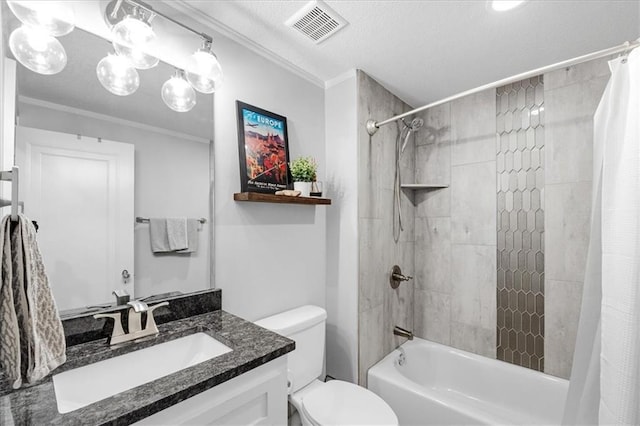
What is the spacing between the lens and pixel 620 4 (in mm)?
1290

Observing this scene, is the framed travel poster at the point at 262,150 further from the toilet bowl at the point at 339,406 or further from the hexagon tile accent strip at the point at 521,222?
the hexagon tile accent strip at the point at 521,222

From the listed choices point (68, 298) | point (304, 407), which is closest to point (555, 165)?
point (304, 407)

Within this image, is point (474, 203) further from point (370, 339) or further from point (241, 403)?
point (241, 403)

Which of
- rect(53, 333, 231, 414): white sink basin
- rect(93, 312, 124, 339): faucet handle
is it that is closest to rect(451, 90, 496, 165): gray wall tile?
rect(53, 333, 231, 414): white sink basin

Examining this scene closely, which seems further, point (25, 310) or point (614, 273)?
point (614, 273)

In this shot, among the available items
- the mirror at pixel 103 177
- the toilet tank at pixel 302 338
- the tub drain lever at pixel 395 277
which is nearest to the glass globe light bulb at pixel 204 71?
the mirror at pixel 103 177

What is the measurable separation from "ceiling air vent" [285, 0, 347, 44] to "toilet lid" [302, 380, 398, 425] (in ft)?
6.26

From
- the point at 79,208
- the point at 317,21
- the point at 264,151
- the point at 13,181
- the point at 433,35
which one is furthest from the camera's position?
the point at 264,151

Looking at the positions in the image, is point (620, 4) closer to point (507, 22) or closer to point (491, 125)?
point (507, 22)

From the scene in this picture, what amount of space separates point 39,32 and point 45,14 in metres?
0.06

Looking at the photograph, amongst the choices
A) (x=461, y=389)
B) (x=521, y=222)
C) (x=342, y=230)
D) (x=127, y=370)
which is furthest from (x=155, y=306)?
(x=521, y=222)

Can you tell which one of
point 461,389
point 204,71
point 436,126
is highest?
point 436,126

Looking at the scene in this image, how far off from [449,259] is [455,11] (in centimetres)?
170

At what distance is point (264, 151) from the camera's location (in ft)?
5.36
